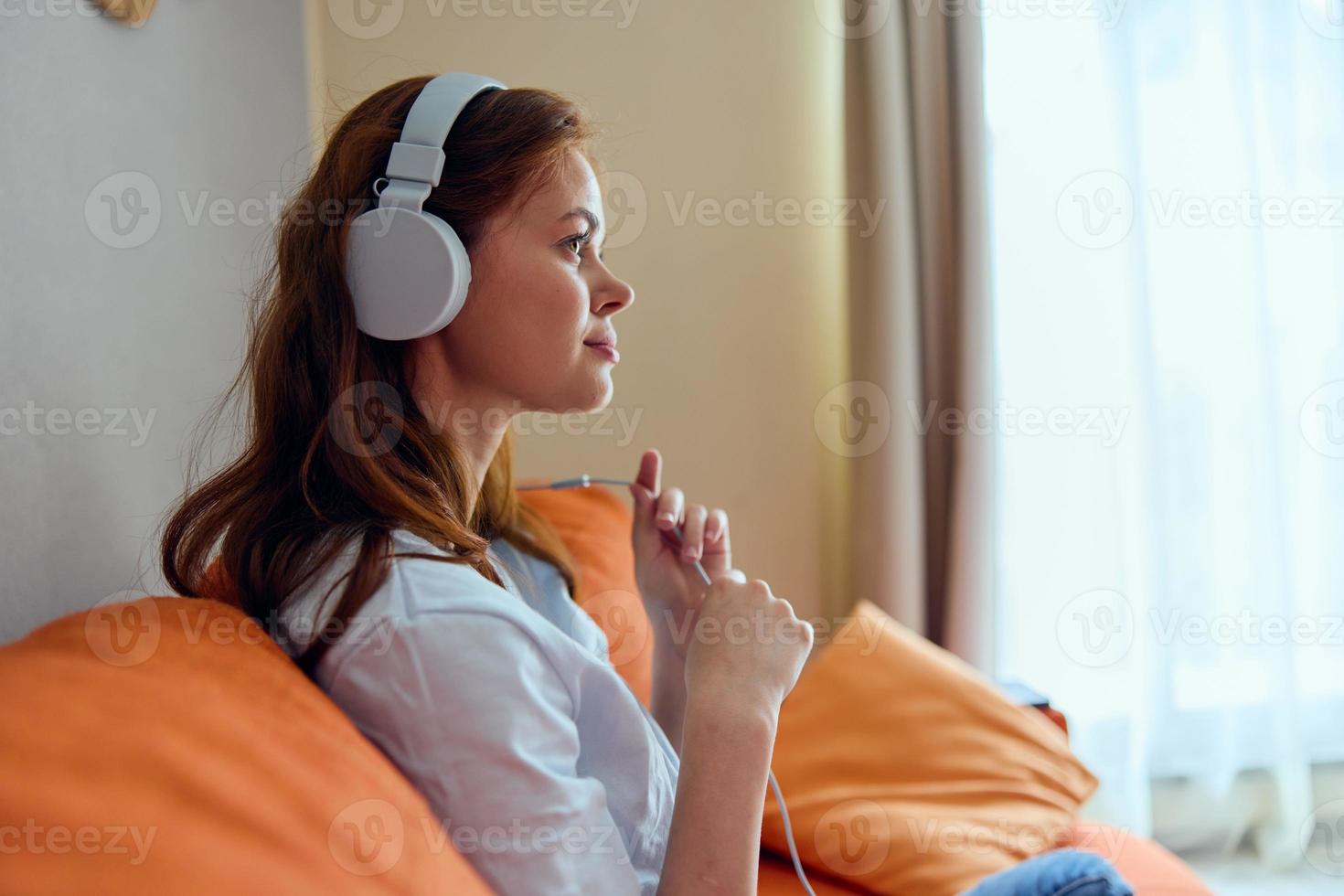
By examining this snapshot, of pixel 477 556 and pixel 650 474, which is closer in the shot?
pixel 477 556

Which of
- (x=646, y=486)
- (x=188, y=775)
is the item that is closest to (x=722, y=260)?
(x=646, y=486)

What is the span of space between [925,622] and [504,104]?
164cm

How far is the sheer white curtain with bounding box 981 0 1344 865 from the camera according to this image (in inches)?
80.3

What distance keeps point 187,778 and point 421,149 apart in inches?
23.2

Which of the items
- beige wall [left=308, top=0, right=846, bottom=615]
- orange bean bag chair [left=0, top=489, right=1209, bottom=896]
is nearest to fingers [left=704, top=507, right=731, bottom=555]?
orange bean bag chair [left=0, top=489, right=1209, bottom=896]

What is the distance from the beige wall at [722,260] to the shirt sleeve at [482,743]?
57.4 inches

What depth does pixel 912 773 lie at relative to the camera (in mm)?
1440

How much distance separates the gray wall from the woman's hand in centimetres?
57

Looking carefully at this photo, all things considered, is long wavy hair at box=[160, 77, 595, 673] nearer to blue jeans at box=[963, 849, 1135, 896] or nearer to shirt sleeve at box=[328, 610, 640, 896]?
shirt sleeve at box=[328, 610, 640, 896]

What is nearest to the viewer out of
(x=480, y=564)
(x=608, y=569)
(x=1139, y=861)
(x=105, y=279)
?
(x=480, y=564)

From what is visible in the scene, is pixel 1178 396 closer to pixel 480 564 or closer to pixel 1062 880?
pixel 1062 880

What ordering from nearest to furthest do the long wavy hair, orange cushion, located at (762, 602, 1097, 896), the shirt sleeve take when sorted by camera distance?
the shirt sleeve, the long wavy hair, orange cushion, located at (762, 602, 1097, 896)

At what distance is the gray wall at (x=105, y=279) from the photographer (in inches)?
33.5

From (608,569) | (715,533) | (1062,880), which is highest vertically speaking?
(715,533)
